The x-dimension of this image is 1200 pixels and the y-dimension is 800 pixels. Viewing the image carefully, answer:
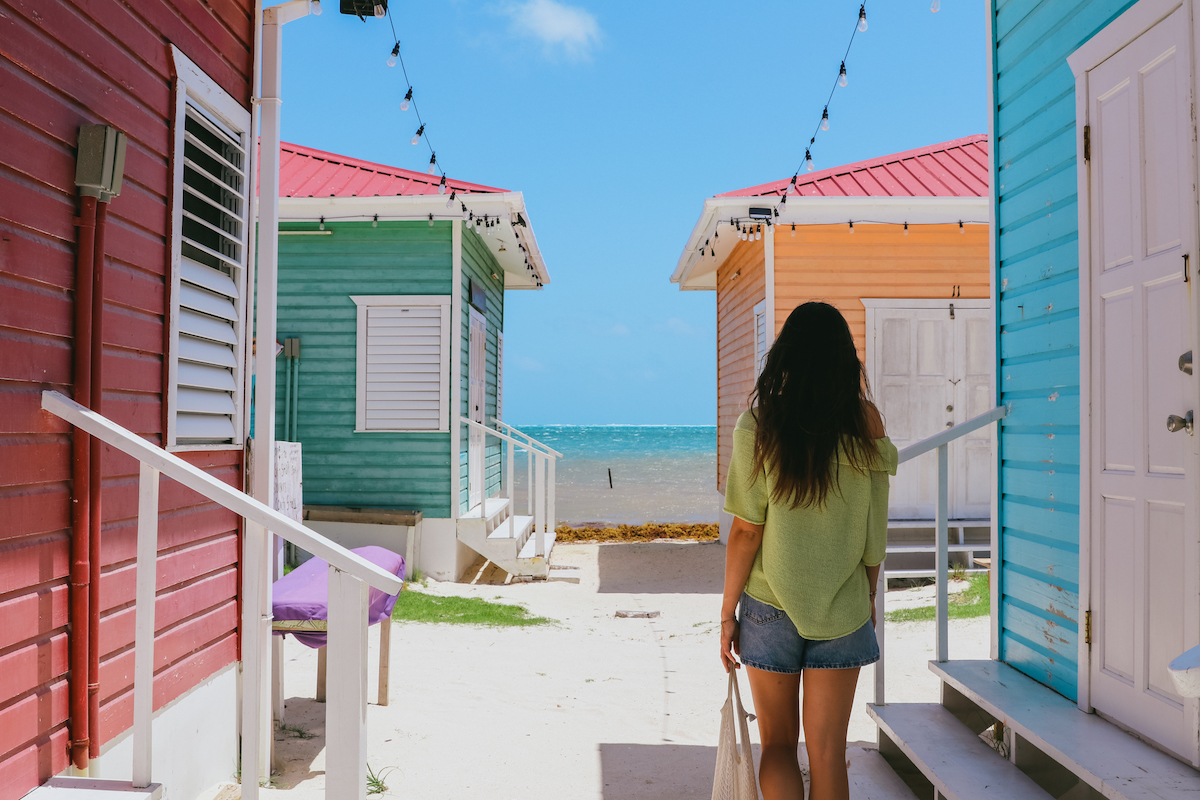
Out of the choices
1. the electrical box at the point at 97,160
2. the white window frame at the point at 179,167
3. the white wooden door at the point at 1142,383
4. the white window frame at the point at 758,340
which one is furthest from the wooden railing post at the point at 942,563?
the white window frame at the point at 758,340

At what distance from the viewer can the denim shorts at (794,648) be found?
2.12m

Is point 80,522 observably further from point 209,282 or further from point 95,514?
point 209,282

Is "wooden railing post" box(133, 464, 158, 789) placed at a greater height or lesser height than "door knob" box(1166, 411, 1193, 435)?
lesser

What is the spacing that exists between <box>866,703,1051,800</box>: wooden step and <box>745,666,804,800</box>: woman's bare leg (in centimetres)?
82

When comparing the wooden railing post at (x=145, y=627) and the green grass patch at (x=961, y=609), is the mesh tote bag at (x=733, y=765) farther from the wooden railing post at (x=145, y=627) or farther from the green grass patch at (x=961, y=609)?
the green grass patch at (x=961, y=609)

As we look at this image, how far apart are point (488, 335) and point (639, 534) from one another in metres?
4.79

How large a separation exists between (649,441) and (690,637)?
6830 cm

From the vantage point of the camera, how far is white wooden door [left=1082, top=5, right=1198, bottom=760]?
247 cm

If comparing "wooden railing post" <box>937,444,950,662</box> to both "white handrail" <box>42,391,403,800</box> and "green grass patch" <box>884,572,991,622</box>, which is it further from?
"green grass patch" <box>884,572,991,622</box>

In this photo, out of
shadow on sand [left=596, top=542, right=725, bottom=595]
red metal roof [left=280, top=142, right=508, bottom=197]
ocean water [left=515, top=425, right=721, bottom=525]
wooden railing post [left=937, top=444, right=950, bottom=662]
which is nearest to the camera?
wooden railing post [left=937, top=444, right=950, bottom=662]

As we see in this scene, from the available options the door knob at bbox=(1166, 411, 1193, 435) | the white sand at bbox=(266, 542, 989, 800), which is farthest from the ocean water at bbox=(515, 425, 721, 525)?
the door knob at bbox=(1166, 411, 1193, 435)

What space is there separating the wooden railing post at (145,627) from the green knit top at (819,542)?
1.58 metres

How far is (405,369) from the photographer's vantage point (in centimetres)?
876

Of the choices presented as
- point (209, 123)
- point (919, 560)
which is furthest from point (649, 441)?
point (209, 123)
